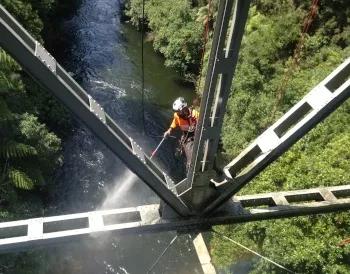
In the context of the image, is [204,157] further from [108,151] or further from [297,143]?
[108,151]

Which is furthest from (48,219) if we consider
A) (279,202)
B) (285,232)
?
(285,232)

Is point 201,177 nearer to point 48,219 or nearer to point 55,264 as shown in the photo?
point 48,219

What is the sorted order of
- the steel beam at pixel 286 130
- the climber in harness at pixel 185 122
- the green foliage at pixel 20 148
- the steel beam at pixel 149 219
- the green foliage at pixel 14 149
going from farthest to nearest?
the green foliage at pixel 14 149 → the green foliage at pixel 20 148 → the climber in harness at pixel 185 122 → the steel beam at pixel 149 219 → the steel beam at pixel 286 130

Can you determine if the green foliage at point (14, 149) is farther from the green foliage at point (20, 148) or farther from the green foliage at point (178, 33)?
the green foliage at point (178, 33)

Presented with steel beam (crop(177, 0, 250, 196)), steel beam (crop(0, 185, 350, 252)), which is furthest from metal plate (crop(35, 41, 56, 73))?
steel beam (crop(0, 185, 350, 252))

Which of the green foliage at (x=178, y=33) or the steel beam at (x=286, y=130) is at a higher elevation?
the green foliage at (x=178, y=33)

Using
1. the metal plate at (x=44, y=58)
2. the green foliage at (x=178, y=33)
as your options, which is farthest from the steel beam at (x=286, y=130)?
the green foliage at (x=178, y=33)

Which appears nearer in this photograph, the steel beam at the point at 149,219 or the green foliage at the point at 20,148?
the steel beam at the point at 149,219
